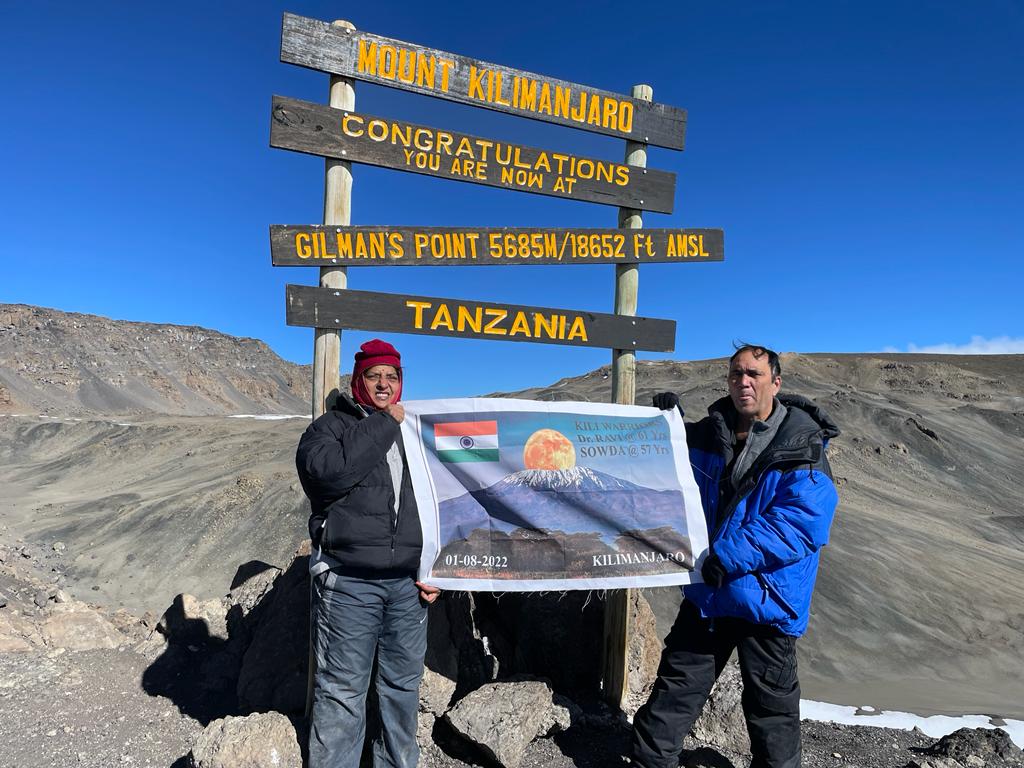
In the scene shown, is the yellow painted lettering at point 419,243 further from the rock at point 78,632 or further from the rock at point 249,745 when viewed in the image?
the rock at point 78,632

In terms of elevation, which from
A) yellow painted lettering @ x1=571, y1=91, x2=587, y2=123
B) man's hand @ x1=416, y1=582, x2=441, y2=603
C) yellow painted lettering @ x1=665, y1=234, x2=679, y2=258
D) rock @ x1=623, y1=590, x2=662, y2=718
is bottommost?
rock @ x1=623, y1=590, x2=662, y2=718

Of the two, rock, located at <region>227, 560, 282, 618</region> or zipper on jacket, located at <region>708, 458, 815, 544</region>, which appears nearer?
zipper on jacket, located at <region>708, 458, 815, 544</region>

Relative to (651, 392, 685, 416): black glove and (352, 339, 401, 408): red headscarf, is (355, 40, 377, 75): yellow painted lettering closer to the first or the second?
(352, 339, 401, 408): red headscarf

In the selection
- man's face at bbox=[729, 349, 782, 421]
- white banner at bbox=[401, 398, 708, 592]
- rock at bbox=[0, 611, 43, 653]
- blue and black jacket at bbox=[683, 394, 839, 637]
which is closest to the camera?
blue and black jacket at bbox=[683, 394, 839, 637]

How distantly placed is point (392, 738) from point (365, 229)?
3.07 metres

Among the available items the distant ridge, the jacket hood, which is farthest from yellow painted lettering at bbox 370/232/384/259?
the distant ridge

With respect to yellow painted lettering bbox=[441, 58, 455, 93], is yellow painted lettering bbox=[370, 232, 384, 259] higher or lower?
lower

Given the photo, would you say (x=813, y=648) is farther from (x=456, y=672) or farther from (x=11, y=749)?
(x=11, y=749)

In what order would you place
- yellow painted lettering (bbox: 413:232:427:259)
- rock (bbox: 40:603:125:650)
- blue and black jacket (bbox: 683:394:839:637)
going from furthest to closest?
rock (bbox: 40:603:125:650) → yellow painted lettering (bbox: 413:232:427:259) → blue and black jacket (bbox: 683:394:839:637)

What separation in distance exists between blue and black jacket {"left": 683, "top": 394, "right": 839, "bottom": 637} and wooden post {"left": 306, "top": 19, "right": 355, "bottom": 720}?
8.44 feet

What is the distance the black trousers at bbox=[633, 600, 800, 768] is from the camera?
333cm

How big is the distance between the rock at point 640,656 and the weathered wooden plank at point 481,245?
2.63 meters

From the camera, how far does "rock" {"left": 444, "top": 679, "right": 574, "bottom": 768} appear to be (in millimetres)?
3977

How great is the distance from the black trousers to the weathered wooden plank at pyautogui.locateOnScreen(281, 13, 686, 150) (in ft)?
11.6
